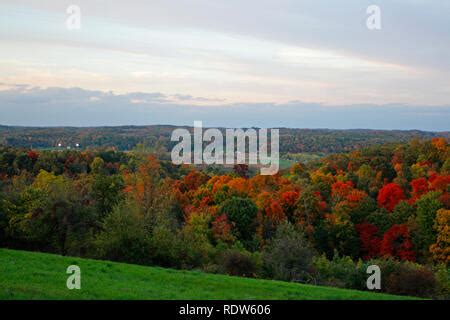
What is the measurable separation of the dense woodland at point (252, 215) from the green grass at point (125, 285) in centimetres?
706

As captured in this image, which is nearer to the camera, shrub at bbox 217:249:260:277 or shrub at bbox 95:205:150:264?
shrub at bbox 95:205:150:264

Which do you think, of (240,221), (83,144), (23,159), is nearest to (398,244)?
(240,221)

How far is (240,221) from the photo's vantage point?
55.0 m

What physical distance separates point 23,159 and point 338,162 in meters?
52.1

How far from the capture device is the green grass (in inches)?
548

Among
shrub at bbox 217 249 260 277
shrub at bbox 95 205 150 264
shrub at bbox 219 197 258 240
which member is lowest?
shrub at bbox 219 197 258 240

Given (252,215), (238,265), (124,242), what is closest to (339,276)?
(238,265)

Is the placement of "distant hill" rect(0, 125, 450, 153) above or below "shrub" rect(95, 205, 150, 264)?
above

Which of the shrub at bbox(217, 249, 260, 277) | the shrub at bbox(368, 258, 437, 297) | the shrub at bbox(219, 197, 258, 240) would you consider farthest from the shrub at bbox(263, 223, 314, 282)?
the shrub at bbox(219, 197, 258, 240)

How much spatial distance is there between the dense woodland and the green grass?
7.06 m

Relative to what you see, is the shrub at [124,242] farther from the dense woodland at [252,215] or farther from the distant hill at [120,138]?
the distant hill at [120,138]

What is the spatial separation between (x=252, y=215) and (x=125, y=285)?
40.5m

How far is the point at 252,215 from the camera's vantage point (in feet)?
184

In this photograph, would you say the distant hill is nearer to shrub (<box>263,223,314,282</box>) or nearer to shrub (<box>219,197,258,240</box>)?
shrub (<box>219,197,258,240</box>)
